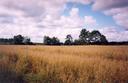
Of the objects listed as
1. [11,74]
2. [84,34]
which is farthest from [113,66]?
[84,34]

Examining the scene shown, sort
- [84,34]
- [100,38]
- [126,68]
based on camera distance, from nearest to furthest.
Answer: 1. [126,68]
2. [100,38]
3. [84,34]

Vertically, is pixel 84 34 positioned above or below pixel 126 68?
above

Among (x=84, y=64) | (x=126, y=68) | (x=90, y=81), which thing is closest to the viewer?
(x=90, y=81)

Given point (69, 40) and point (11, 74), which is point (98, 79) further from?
point (69, 40)

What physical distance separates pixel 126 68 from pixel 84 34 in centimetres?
4785

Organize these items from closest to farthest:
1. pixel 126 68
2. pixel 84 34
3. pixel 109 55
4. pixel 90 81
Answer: pixel 90 81 → pixel 126 68 → pixel 109 55 → pixel 84 34

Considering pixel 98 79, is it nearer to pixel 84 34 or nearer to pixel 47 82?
pixel 47 82

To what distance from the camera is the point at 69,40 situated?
194 feet

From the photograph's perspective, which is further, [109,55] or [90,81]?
[109,55]

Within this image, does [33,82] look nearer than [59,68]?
Yes

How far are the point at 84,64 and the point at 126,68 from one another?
157cm

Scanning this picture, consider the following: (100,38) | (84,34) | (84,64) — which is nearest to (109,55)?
(84,64)

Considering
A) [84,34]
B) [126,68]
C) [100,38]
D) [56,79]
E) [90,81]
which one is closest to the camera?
[90,81]

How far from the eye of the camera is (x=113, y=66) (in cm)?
873
